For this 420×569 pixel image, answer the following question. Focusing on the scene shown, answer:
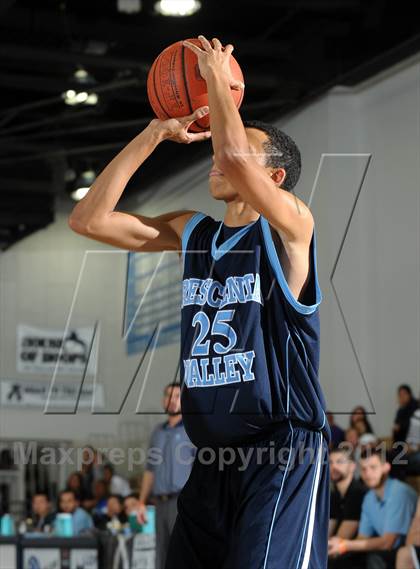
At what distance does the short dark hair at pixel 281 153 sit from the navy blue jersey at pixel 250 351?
21 cm

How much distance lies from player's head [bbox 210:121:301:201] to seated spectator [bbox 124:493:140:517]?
5127 mm

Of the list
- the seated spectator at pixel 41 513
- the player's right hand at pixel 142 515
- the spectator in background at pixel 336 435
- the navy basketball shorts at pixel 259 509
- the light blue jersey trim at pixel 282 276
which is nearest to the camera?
the navy basketball shorts at pixel 259 509

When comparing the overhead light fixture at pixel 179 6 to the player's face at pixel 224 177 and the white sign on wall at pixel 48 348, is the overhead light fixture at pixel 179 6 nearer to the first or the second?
the white sign on wall at pixel 48 348

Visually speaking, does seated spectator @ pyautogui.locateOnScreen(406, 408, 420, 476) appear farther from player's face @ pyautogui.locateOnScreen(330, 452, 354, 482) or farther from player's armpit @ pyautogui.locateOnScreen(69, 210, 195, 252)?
player's armpit @ pyautogui.locateOnScreen(69, 210, 195, 252)

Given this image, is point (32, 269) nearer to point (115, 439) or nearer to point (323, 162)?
point (115, 439)

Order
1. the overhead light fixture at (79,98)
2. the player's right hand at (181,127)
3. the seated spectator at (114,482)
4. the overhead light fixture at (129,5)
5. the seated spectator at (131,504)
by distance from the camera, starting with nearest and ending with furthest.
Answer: the player's right hand at (181,127), the seated spectator at (131,504), the overhead light fixture at (129,5), the seated spectator at (114,482), the overhead light fixture at (79,98)

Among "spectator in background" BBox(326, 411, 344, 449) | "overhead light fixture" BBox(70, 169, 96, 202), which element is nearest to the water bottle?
"spectator in background" BBox(326, 411, 344, 449)

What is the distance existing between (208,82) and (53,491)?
888cm

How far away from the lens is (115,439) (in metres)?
9.01

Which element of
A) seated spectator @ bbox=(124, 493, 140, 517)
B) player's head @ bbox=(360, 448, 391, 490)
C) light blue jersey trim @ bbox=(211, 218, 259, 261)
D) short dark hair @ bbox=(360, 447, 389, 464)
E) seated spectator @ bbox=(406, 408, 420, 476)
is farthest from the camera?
seated spectator @ bbox=(124, 493, 140, 517)

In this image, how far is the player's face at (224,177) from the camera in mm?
2926

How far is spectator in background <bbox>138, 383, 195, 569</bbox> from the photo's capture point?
7215mm

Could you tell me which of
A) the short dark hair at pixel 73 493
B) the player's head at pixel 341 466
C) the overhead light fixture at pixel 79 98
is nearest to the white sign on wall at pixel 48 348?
the short dark hair at pixel 73 493

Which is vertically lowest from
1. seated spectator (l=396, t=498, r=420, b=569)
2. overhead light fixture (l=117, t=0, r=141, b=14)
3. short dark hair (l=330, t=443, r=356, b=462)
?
seated spectator (l=396, t=498, r=420, b=569)
